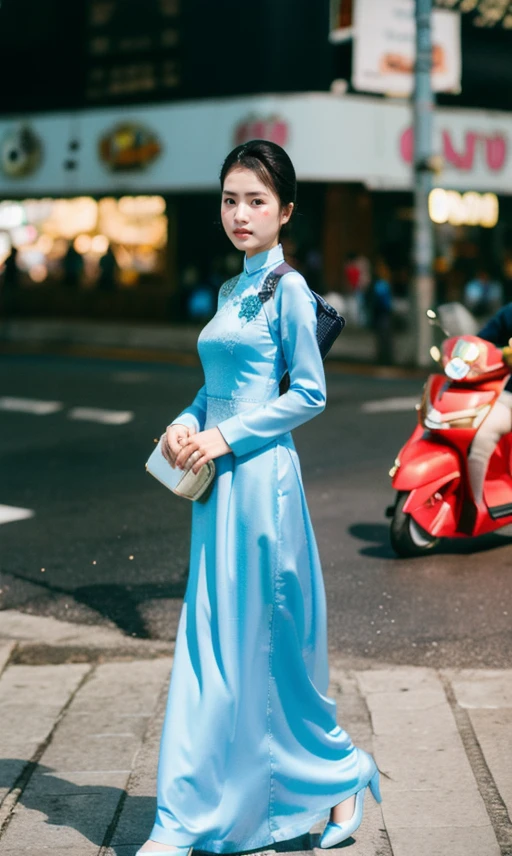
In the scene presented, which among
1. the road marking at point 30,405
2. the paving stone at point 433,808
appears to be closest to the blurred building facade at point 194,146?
the road marking at point 30,405

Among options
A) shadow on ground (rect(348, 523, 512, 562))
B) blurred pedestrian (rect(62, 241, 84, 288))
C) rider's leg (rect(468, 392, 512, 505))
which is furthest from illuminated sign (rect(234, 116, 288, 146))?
rider's leg (rect(468, 392, 512, 505))

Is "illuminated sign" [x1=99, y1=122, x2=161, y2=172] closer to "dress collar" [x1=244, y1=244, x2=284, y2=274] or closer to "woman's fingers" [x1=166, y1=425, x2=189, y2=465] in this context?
"dress collar" [x1=244, y1=244, x2=284, y2=274]

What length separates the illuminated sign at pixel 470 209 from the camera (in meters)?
29.0

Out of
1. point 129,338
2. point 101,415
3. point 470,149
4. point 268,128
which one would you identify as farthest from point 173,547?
point 470,149

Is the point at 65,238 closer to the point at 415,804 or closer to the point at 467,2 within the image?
the point at 467,2

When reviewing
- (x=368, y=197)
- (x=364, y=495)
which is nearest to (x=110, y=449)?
(x=364, y=495)

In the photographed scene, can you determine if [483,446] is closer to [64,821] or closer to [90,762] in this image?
[90,762]

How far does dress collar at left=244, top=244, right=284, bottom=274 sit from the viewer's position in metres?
3.53

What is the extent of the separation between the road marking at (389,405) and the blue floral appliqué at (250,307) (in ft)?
33.1

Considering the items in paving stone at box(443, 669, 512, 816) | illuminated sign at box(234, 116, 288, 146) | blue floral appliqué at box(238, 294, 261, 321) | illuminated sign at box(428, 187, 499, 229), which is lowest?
illuminated sign at box(428, 187, 499, 229)

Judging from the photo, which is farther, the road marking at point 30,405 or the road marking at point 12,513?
the road marking at point 30,405

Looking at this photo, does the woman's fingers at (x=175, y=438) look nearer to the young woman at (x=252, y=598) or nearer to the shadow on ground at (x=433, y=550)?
the young woman at (x=252, y=598)

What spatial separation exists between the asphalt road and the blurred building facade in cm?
1480

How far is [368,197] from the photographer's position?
28.6 meters
